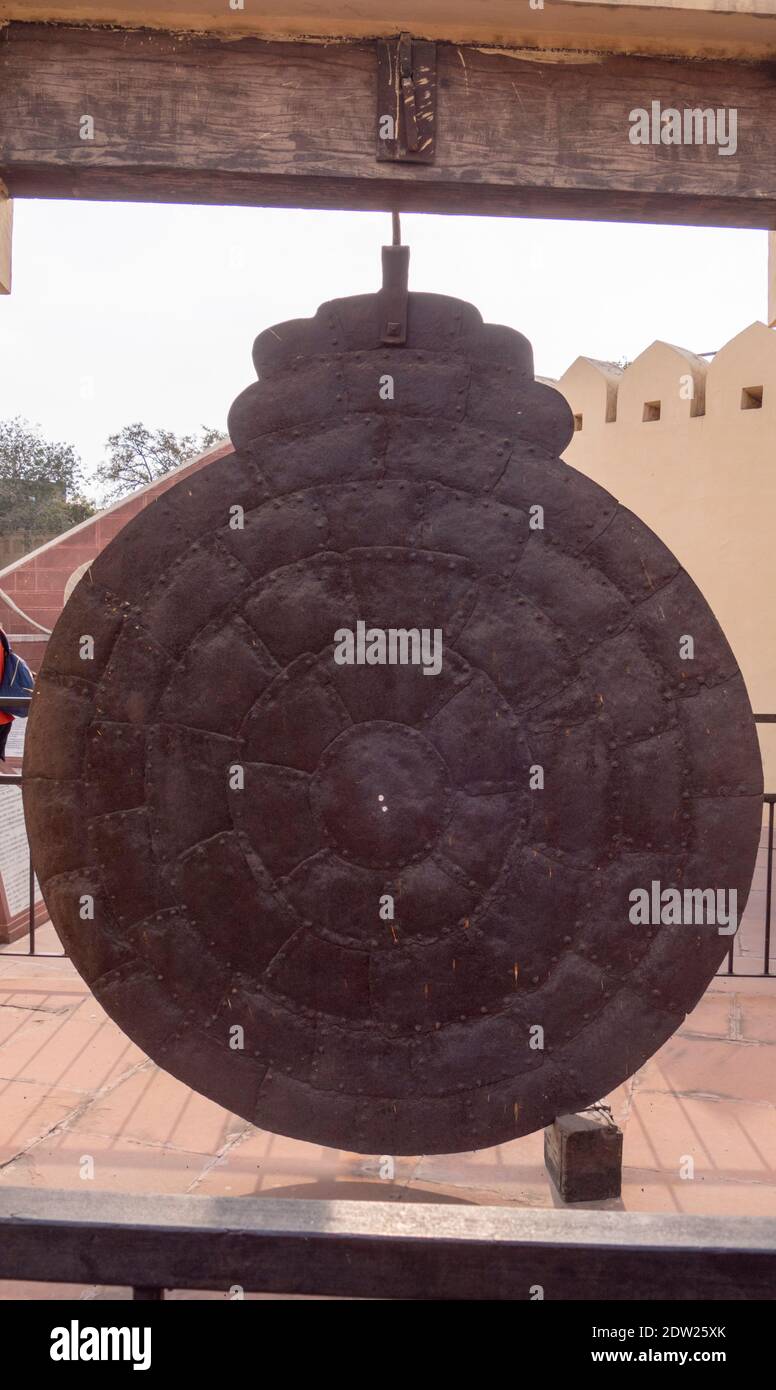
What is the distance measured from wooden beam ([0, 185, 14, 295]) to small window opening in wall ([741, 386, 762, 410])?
28.2 feet

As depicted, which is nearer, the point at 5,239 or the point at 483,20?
the point at 483,20

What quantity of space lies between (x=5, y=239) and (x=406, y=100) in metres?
1.17

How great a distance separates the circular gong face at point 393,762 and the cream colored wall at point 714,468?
7.59 m

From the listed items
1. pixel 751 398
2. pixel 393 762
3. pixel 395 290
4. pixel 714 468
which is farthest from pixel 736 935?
pixel 751 398

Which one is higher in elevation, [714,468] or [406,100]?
[714,468]

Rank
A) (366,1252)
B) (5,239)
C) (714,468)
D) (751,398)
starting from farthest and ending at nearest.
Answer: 1. (714,468)
2. (751,398)
3. (5,239)
4. (366,1252)

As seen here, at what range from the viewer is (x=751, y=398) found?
10273 millimetres

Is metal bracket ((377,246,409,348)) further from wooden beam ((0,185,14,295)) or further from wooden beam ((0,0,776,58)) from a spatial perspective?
wooden beam ((0,185,14,295))

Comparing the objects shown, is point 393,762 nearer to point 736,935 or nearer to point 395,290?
point 395,290

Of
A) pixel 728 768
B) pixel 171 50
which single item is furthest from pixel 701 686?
pixel 171 50

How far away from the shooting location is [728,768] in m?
2.67

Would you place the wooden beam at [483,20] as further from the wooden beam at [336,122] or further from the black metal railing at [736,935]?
the black metal railing at [736,935]

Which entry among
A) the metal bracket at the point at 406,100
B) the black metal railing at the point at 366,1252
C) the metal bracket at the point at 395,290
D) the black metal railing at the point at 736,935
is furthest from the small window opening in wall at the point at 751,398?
the black metal railing at the point at 366,1252
